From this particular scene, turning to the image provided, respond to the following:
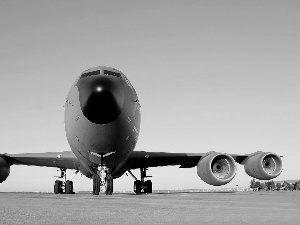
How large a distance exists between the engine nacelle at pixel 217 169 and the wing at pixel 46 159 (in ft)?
21.5

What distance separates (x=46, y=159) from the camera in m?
23.4

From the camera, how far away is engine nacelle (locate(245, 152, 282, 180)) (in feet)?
73.2

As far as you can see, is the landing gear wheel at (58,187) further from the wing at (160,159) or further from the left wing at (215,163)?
the wing at (160,159)

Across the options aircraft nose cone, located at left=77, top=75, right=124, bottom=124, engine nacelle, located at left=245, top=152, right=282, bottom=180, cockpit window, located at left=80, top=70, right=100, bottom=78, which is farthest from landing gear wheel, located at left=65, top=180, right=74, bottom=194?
engine nacelle, located at left=245, top=152, right=282, bottom=180

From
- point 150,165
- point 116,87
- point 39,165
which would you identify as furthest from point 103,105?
point 39,165

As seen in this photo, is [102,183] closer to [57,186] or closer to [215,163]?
[215,163]

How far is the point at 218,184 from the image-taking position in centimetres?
1975

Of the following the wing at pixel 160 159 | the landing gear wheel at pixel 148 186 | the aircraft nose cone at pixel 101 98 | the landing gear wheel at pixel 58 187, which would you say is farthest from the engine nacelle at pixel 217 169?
the landing gear wheel at pixel 58 187

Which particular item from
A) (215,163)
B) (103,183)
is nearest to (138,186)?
(215,163)

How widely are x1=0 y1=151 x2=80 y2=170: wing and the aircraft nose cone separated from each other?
7.57 m

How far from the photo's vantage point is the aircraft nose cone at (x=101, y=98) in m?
13.8

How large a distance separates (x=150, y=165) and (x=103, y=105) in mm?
11188

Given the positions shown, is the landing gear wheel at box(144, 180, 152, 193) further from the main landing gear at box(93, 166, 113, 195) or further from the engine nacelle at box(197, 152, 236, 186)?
the main landing gear at box(93, 166, 113, 195)

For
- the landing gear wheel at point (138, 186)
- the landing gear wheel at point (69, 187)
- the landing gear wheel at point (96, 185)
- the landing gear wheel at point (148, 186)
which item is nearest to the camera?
the landing gear wheel at point (96, 185)
